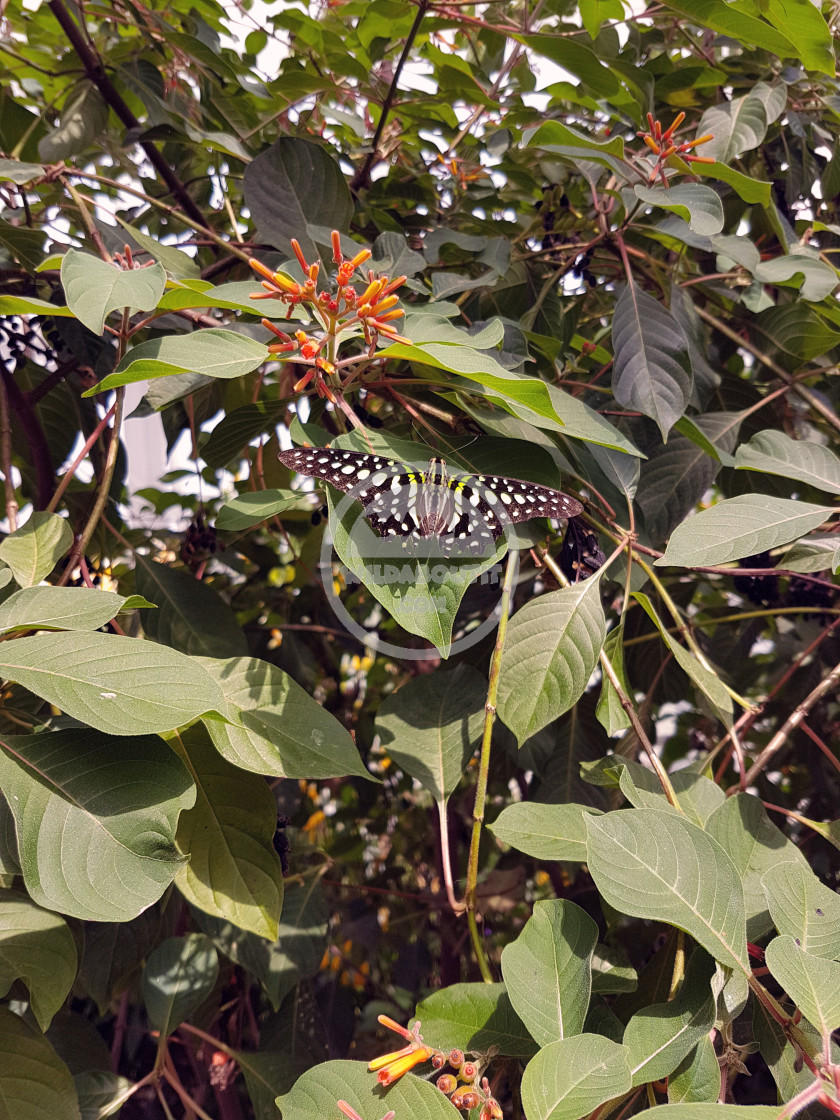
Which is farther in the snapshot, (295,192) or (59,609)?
(295,192)

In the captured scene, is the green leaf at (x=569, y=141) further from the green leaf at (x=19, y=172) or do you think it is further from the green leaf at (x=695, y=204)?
the green leaf at (x=19, y=172)

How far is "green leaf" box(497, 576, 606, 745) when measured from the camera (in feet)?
2.23

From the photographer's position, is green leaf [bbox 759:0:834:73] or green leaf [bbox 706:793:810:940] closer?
green leaf [bbox 706:793:810:940]

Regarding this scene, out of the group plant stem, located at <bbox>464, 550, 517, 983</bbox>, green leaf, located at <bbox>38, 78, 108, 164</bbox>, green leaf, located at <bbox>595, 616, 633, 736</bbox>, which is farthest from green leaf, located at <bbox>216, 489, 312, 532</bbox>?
green leaf, located at <bbox>38, 78, 108, 164</bbox>

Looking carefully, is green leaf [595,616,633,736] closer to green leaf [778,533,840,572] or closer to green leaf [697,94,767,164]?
green leaf [778,533,840,572]

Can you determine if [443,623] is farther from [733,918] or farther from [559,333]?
[559,333]

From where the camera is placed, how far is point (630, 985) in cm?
64

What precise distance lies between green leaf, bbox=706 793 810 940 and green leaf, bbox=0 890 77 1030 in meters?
0.54

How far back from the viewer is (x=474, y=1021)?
60cm

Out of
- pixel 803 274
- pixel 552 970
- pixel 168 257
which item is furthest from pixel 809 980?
pixel 168 257

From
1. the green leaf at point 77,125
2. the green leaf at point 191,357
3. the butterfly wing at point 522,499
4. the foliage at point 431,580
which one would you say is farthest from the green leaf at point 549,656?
the green leaf at point 77,125

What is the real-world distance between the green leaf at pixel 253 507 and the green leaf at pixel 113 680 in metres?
0.15

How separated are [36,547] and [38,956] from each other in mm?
346

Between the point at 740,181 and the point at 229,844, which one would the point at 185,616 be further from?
the point at 740,181
